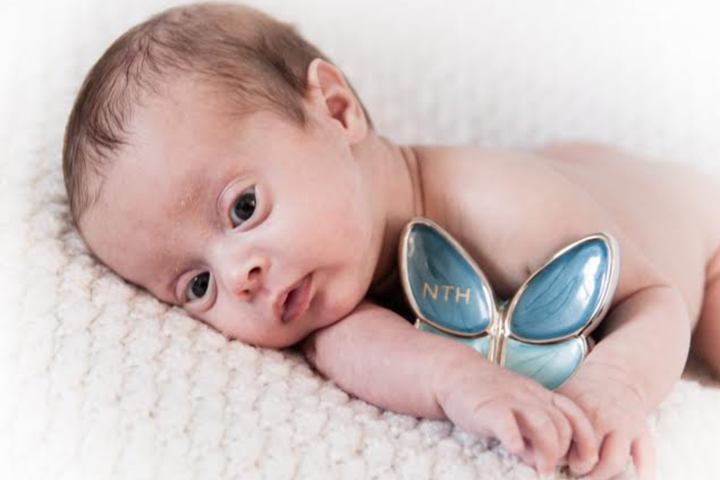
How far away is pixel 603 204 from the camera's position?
1464 mm

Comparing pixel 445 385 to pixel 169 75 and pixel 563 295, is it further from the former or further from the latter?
pixel 169 75

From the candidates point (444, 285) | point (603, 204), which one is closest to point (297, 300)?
point (444, 285)

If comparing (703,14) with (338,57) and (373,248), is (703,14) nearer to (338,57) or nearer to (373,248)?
(338,57)

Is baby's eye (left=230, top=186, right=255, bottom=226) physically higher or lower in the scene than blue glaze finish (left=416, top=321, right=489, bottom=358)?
higher

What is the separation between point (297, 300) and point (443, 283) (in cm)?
21

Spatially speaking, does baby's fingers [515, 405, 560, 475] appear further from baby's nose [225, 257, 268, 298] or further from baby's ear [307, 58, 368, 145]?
baby's ear [307, 58, 368, 145]

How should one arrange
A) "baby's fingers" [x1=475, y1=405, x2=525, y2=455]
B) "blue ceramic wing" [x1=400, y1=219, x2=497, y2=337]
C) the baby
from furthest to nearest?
"blue ceramic wing" [x1=400, y1=219, x2=497, y2=337], the baby, "baby's fingers" [x1=475, y1=405, x2=525, y2=455]

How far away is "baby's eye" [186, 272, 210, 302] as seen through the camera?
1.26m

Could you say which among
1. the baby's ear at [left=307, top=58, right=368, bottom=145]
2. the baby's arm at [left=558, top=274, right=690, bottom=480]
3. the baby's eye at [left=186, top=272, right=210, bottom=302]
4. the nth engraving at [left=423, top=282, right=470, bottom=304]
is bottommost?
the baby's eye at [left=186, top=272, right=210, bottom=302]

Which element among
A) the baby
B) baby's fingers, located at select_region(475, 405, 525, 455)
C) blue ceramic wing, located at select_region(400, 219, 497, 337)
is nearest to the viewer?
baby's fingers, located at select_region(475, 405, 525, 455)

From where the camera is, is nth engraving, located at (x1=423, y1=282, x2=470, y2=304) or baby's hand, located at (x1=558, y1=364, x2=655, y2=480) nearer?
baby's hand, located at (x1=558, y1=364, x2=655, y2=480)

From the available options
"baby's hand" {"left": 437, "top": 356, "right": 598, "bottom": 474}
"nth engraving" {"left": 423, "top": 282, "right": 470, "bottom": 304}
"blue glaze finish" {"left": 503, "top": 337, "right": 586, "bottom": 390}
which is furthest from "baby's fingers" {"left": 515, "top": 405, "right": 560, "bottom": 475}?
"nth engraving" {"left": 423, "top": 282, "right": 470, "bottom": 304}

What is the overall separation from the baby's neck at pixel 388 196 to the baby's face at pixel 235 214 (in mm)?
106

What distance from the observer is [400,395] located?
112 cm
